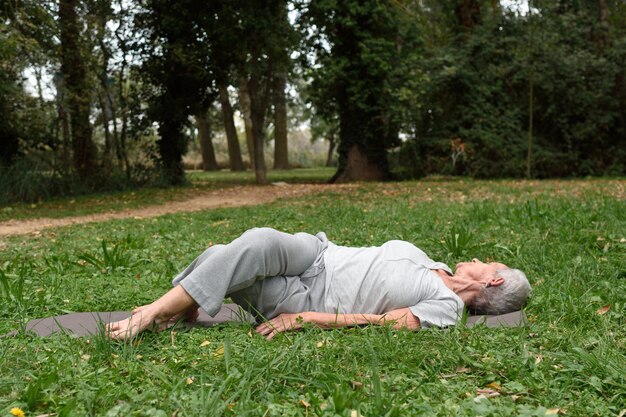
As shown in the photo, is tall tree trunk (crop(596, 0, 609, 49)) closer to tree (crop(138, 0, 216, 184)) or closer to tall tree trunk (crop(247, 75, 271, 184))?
tall tree trunk (crop(247, 75, 271, 184))

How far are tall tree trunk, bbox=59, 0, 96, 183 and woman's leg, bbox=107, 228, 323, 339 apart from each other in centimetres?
1196

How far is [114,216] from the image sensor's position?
11438mm

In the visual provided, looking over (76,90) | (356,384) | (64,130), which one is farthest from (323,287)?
(64,130)

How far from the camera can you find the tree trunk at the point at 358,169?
780 inches

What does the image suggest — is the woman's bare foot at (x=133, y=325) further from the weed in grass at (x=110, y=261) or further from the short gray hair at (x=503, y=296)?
the weed in grass at (x=110, y=261)

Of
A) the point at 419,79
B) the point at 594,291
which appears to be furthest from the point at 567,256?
the point at 419,79

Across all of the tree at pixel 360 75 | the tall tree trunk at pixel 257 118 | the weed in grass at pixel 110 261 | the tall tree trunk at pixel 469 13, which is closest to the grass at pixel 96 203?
the tall tree trunk at pixel 257 118

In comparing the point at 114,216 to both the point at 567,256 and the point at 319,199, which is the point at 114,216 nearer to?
the point at 319,199

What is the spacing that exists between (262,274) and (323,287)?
472 mm

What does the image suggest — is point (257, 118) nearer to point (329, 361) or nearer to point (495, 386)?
point (329, 361)

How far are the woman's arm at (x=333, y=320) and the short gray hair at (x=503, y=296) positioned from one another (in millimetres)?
611

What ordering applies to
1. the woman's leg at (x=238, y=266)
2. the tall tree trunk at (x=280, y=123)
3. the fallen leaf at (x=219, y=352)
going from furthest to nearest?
the tall tree trunk at (x=280, y=123)
the woman's leg at (x=238, y=266)
the fallen leaf at (x=219, y=352)

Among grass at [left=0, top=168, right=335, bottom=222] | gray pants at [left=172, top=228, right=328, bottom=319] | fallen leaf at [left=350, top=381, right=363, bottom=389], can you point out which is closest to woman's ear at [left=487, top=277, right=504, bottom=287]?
gray pants at [left=172, top=228, right=328, bottom=319]

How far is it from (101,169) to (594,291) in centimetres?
1492
